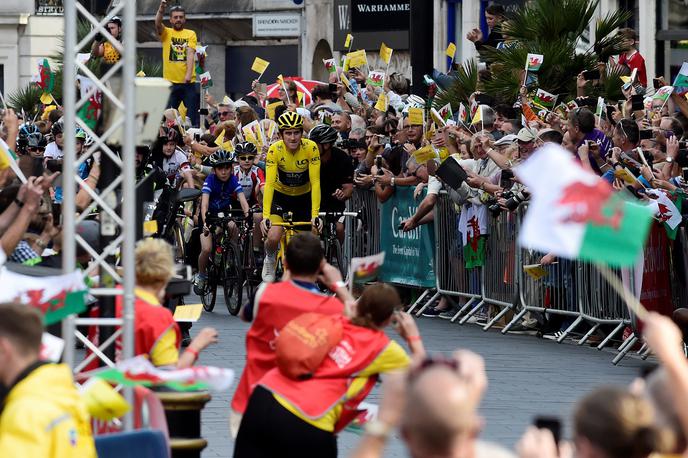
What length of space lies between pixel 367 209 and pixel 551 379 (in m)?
7.07

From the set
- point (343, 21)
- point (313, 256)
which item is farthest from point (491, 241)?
point (343, 21)

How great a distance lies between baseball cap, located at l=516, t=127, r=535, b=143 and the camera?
16.1 meters

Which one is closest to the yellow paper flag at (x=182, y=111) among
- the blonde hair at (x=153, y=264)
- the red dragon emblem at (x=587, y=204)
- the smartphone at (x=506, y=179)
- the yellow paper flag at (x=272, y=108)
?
the yellow paper flag at (x=272, y=108)

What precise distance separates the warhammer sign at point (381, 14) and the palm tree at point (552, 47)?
1920cm

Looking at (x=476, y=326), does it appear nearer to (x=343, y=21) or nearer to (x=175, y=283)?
(x=175, y=283)

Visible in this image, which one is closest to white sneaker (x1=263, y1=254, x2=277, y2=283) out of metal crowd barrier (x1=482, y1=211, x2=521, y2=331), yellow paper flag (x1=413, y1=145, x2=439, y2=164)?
yellow paper flag (x1=413, y1=145, x2=439, y2=164)

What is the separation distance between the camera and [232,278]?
59.4 ft

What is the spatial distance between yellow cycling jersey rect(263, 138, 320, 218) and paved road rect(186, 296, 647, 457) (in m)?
1.43

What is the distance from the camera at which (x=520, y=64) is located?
19375 mm

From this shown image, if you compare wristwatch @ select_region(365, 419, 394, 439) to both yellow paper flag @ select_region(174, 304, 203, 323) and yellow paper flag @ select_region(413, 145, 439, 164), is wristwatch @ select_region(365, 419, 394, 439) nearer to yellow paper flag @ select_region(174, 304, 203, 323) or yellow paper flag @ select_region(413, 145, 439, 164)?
yellow paper flag @ select_region(174, 304, 203, 323)

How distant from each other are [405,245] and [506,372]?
536cm

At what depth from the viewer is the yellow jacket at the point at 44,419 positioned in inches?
216

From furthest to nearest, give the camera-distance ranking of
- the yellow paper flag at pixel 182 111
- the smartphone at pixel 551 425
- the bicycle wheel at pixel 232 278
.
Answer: the yellow paper flag at pixel 182 111, the bicycle wheel at pixel 232 278, the smartphone at pixel 551 425

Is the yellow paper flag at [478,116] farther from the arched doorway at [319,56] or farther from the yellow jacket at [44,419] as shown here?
the arched doorway at [319,56]
